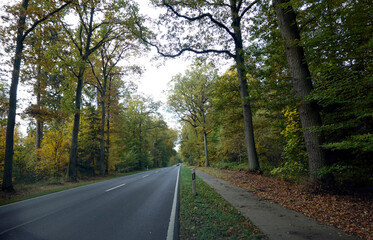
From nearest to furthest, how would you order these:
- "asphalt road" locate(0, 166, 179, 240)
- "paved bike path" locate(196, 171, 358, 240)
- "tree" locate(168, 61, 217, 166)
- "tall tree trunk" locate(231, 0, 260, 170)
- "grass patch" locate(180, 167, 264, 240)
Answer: "paved bike path" locate(196, 171, 358, 240) < "grass patch" locate(180, 167, 264, 240) < "asphalt road" locate(0, 166, 179, 240) < "tall tree trunk" locate(231, 0, 260, 170) < "tree" locate(168, 61, 217, 166)

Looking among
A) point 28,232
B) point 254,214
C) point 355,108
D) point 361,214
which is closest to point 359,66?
point 355,108

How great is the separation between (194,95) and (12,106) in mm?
19159

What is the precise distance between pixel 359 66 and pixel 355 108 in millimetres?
1334

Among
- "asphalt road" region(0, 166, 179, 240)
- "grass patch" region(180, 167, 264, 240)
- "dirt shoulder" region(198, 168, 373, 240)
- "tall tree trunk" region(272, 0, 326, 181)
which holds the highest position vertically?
"tall tree trunk" region(272, 0, 326, 181)

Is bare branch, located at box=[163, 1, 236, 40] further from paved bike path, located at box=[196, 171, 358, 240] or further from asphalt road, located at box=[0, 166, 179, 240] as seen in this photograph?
asphalt road, located at box=[0, 166, 179, 240]

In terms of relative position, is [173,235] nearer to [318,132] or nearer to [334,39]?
[318,132]

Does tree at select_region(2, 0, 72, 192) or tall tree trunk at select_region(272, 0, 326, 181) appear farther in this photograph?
tree at select_region(2, 0, 72, 192)

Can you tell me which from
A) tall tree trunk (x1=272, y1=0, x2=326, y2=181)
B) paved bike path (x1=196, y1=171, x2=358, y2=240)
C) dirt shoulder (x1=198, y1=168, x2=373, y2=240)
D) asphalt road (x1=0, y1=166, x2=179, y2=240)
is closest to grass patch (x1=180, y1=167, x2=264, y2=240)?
paved bike path (x1=196, y1=171, x2=358, y2=240)

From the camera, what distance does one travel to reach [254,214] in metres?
4.30

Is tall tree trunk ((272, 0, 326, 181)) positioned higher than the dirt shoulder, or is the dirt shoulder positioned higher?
tall tree trunk ((272, 0, 326, 181))

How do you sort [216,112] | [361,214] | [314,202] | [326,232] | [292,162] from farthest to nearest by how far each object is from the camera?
[216,112] < [292,162] < [314,202] < [361,214] < [326,232]

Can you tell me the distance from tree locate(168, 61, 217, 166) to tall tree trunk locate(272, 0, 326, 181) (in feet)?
53.0

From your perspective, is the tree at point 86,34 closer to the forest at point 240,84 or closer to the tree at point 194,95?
the forest at point 240,84

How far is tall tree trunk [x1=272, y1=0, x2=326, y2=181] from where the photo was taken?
5887mm
